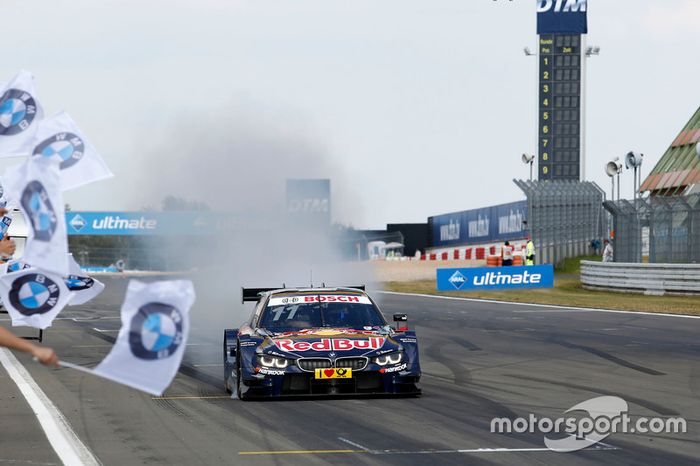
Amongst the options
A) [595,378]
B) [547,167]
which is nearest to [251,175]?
[595,378]

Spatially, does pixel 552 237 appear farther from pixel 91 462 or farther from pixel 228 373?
pixel 91 462

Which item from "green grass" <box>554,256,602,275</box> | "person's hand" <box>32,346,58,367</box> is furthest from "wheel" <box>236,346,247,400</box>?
"green grass" <box>554,256,602,275</box>

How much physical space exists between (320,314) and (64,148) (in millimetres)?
7148

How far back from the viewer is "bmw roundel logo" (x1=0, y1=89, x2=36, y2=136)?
7.40 metres

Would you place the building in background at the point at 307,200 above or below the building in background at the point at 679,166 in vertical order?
below

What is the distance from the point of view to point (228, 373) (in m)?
13.8

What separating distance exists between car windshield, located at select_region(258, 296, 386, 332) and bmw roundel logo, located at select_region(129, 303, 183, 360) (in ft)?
24.1

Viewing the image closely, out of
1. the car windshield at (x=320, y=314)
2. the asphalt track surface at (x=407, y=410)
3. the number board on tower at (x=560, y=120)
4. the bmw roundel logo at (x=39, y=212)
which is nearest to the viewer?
the bmw roundel logo at (x=39, y=212)

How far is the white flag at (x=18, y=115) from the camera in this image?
735cm

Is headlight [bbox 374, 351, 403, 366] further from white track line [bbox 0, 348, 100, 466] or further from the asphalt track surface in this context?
white track line [bbox 0, 348, 100, 466]

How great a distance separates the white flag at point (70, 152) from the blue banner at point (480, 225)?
48385 millimetres

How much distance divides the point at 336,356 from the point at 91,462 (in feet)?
13.3

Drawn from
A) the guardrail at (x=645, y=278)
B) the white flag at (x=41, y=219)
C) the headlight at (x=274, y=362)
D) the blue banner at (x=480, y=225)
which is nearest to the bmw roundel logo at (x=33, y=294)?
the white flag at (x=41, y=219)

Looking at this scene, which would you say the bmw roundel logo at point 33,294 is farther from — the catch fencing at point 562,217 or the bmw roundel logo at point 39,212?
the catch fencing at point 562,217
